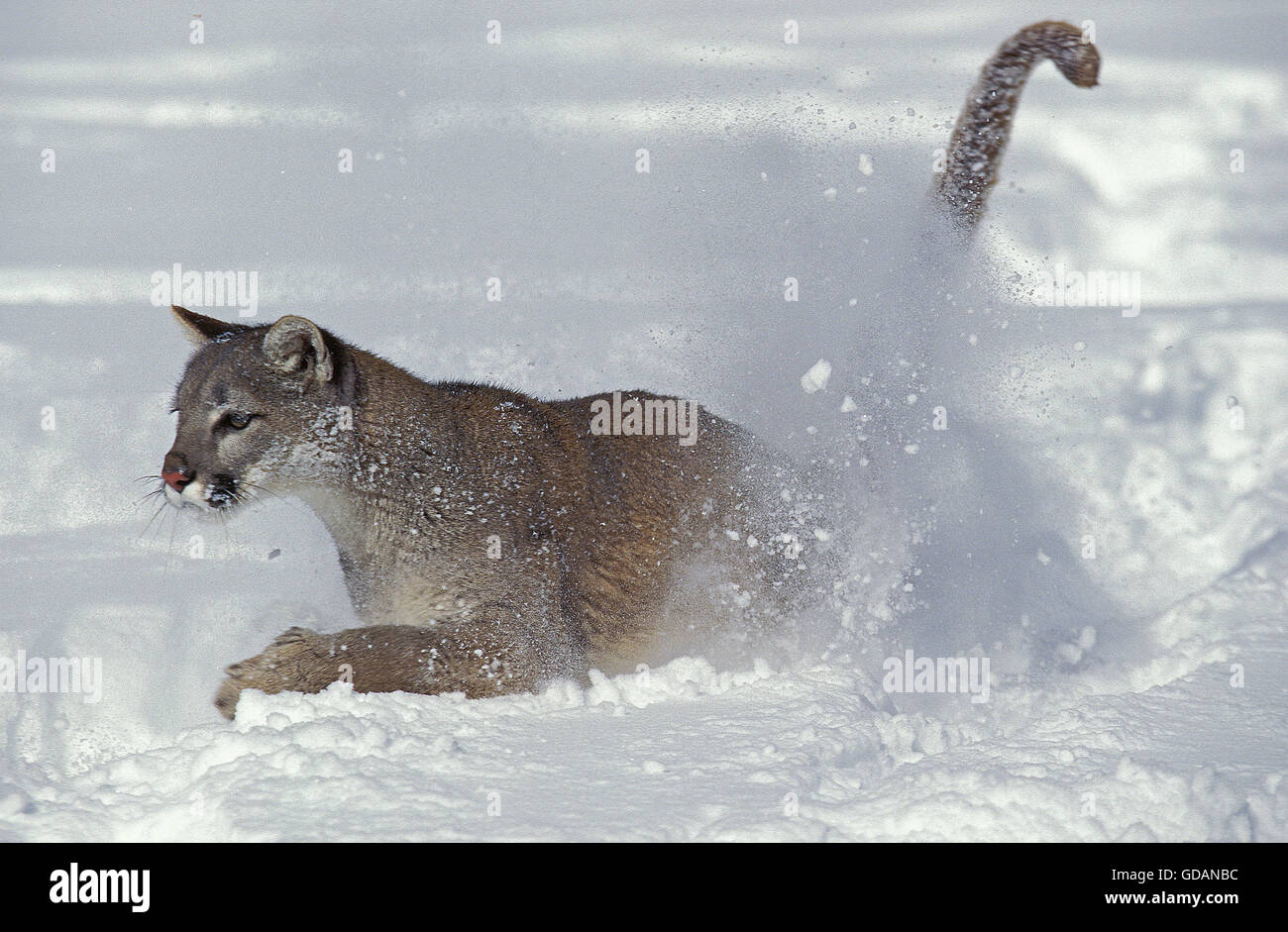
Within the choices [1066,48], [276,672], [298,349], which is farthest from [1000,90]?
[276,672]

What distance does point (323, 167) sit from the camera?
10414 mm

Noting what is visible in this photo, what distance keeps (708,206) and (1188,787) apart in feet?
17.8

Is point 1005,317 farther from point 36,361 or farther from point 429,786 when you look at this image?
point 36,361

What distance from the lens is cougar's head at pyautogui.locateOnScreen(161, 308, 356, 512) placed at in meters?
4.29

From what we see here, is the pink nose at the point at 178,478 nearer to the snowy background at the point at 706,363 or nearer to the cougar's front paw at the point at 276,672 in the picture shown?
the cougar's front paw at the point at 276,672

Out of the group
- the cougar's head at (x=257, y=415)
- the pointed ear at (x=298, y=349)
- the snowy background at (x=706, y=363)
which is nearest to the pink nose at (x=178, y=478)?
the cougar's head at (x=257, y=415)

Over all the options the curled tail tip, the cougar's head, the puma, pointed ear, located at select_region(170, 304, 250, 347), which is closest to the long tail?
the curled tail tip

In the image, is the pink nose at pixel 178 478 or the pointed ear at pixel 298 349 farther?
the pointed ear at pixel 298 349

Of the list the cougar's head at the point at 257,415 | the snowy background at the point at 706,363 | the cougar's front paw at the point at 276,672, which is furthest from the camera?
the cougar's head at the point at 257,415

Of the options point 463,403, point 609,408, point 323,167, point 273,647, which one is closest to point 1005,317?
point 609,408

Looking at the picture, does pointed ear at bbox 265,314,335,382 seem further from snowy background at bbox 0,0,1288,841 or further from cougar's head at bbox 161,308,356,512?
snowy background at bbox 0,0,1288,841

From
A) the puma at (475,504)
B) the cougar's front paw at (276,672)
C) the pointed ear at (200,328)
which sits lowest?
the cougar's front paw at (276,672)

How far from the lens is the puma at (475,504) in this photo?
4.31m

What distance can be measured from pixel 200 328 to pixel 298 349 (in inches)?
22.9
